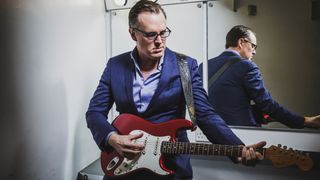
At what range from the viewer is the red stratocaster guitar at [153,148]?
3.77 ft

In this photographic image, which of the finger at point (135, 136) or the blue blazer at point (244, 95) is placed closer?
the finger at point (135, 136)

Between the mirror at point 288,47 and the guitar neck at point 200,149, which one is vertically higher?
the mirror at point 288,47

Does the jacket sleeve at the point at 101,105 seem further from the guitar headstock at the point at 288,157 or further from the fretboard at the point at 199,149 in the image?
the guitar headstock at the point at 288,157

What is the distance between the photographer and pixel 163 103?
128 centimetres

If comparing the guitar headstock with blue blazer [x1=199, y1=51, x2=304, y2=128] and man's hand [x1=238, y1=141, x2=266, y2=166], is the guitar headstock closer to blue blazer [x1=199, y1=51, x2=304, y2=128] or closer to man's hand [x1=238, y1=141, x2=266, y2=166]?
man's hand [x1=238, y1=141, x2=266, y2=166]

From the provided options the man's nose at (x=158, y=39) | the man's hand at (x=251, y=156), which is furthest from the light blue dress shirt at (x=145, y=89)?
the man's hand at (x=251, y=156)

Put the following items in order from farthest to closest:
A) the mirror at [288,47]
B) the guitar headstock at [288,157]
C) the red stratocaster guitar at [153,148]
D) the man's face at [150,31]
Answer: the mirror at [288,47]
the man's face at [150,31]
the red stratocaster guitar at [153,148]
the guitar headstock at [288,157]

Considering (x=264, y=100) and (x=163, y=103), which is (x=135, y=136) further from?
(x=264, y=100)

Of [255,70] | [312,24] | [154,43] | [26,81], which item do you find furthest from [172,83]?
[312,24]

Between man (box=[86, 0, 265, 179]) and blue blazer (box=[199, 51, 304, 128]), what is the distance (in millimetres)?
354

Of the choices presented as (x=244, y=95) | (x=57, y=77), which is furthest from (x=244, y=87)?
(x=57, y=77)

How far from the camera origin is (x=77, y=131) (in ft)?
5.69

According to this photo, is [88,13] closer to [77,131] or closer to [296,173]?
[77,131]

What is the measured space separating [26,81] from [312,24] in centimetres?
138
